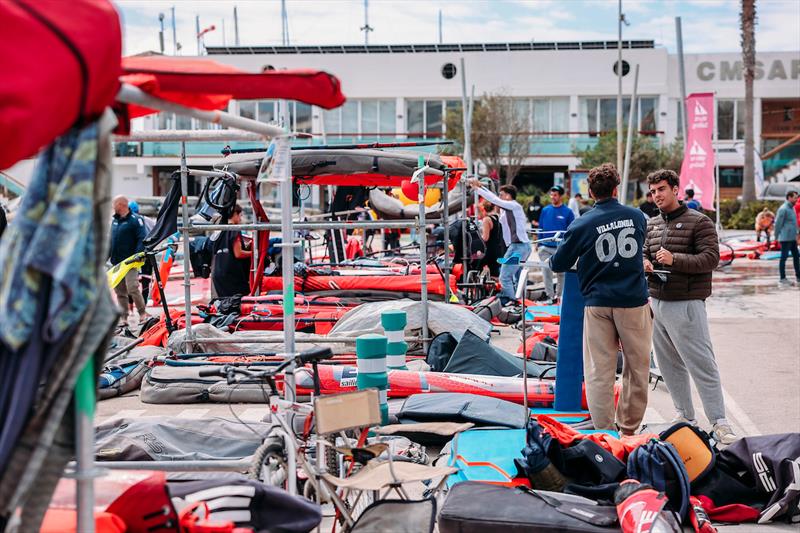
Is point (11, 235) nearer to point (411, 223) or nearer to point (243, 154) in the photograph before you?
point (411, 223)

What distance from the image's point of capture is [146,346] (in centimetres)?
1094

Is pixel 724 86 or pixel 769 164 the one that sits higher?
pixel 724 86

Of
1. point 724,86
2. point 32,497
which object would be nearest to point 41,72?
point 32,497

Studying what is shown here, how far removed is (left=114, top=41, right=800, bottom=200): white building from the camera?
54.0 metres

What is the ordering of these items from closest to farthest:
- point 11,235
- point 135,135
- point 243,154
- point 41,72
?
point 41,72
point 11,235
point 135,135
point 243,154

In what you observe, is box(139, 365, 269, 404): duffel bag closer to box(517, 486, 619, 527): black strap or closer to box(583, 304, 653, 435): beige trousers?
box(583, 304, 653, 435): beige trousers

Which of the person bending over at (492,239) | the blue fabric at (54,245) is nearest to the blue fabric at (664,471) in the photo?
the blue fabric at (54,245)

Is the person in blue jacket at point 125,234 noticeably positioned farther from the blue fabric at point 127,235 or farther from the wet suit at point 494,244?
the wet suit at point 494,244

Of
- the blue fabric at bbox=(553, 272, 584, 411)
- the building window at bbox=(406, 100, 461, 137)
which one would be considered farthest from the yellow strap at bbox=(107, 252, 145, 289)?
the building window at bbox=(406, 100, 461, 137)

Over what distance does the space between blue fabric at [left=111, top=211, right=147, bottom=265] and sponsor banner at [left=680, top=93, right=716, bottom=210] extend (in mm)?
17084

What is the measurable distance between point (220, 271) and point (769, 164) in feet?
164

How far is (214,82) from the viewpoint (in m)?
3.50

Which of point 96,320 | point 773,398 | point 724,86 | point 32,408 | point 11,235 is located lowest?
point 773,398

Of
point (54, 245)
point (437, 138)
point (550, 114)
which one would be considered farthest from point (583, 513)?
point (550, 114)
